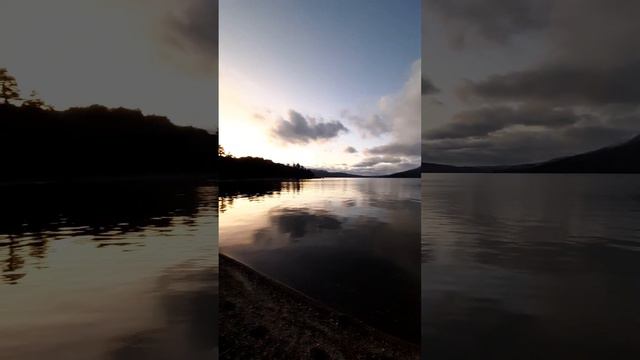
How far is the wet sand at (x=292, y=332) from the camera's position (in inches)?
262

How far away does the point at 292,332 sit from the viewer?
7.23m

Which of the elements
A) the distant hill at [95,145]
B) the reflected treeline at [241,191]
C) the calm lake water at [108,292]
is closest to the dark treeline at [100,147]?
the distant hill at [95,145]

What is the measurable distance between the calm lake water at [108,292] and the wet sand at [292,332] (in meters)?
0.94

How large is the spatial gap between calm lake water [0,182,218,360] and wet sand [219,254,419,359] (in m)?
0.94

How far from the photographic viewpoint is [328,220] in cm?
2992

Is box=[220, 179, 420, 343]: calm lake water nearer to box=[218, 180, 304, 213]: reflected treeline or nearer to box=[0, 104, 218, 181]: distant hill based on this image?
box=[218, 180, 304, 213]: reflected treeline

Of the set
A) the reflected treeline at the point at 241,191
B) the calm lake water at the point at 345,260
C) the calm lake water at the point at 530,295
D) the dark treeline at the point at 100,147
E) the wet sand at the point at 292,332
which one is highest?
the dark treeline at the point at 100,147

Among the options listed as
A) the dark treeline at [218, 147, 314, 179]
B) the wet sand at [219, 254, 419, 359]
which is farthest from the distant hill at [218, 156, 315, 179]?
the wet sand at [219, 254, 419, 359]

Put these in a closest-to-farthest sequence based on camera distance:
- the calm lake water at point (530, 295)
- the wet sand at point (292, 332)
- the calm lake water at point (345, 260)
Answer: the wet sand at point (292, 332), the calm lake water at point (530, 295), the calm lake water at point (345, 260)

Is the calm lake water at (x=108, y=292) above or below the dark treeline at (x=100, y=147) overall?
below

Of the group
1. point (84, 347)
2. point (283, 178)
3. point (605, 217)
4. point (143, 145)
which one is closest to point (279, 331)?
point (84, 347)

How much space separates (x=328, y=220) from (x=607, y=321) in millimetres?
21271

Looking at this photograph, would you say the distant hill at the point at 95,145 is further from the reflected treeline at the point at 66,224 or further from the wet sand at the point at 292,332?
the wet sand at the point at 292,332

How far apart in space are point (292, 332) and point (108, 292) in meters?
8.38
